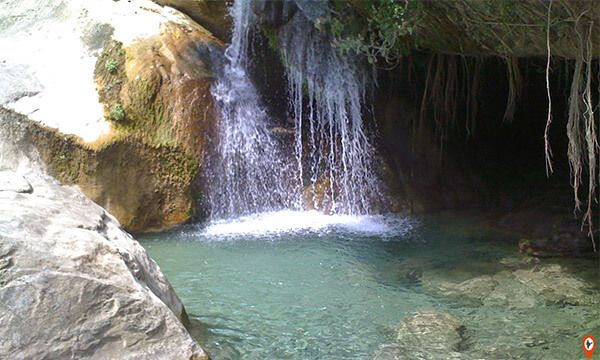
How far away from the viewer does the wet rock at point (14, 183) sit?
3865mm

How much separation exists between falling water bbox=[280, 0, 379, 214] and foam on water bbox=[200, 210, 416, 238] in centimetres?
29

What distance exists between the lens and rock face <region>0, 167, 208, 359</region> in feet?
10.2

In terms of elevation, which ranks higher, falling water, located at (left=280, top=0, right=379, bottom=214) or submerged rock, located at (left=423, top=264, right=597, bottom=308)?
falling water, located at (left=280, top=0, right=379, bottom=214)

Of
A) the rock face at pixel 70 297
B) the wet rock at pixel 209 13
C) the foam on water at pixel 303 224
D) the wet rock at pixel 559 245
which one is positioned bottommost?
the wet rock at pixel 559 245

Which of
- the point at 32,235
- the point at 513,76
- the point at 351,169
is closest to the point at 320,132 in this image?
the point at 351,169

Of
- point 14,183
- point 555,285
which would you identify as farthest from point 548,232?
point 14,183

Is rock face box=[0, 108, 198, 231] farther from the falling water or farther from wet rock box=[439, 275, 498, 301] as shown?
wet rock box=[439, 275, 498, 301]

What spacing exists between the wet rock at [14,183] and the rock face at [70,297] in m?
0.08

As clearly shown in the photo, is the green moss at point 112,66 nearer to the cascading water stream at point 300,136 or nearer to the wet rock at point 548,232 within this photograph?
the cascading water stream at point 300,136

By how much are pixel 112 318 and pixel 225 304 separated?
5.93 ft

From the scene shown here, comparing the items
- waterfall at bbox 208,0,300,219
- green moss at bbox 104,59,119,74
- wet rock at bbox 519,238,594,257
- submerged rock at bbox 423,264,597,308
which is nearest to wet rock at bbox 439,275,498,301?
submerged rock at bbox 423,264,597,308

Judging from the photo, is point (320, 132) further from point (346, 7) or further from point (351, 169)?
point (346, 7)

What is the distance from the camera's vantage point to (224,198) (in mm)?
7727

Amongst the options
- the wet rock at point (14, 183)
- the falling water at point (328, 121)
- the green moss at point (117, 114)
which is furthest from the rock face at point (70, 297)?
the falling water at point (328, 121)
